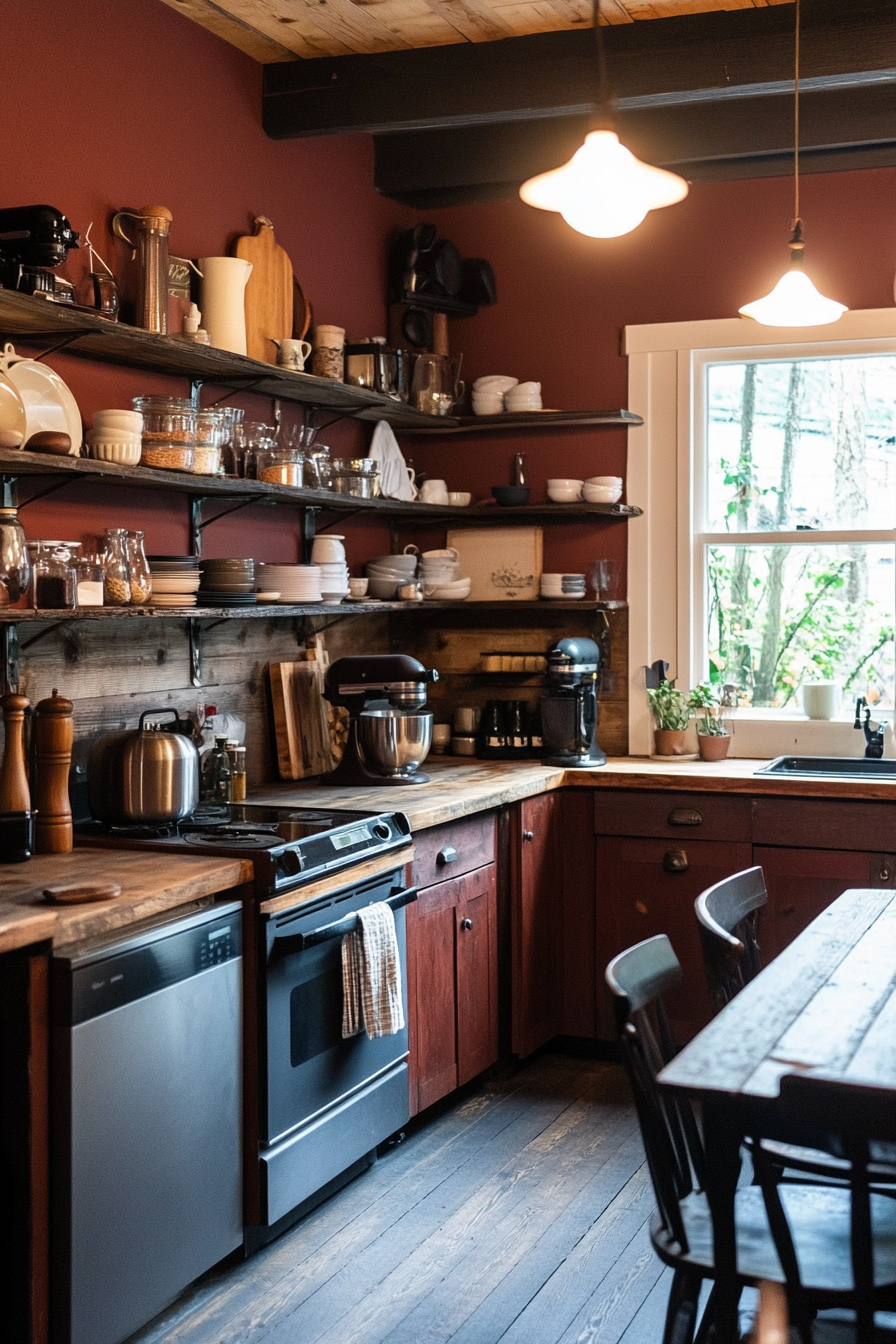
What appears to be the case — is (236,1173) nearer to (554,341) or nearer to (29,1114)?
(29,1114)

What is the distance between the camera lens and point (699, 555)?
191 inches

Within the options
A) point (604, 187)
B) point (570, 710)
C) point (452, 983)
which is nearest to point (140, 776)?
point (452, 983)

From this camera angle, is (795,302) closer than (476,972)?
Yes

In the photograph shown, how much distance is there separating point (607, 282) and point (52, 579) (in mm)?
2637

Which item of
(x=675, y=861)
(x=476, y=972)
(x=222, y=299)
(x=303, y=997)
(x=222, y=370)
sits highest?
(x=222, y=299)

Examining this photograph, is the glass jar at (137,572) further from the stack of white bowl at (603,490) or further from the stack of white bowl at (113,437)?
the stack of white bowl at (603,490)

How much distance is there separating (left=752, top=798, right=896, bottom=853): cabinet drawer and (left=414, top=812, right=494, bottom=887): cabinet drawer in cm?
82

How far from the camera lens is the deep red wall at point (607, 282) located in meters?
4.57

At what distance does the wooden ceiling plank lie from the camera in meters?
3.73

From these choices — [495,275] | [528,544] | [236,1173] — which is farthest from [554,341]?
[236,1173]

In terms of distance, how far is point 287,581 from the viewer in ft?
12.7

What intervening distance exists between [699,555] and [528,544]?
2.02 ft

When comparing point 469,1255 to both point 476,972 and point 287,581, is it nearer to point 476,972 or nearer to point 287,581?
point 476,972

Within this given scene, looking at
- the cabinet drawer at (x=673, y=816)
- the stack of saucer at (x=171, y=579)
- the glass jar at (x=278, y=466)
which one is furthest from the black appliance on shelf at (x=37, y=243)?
the cabinet drawer at (x=673, y=816)
